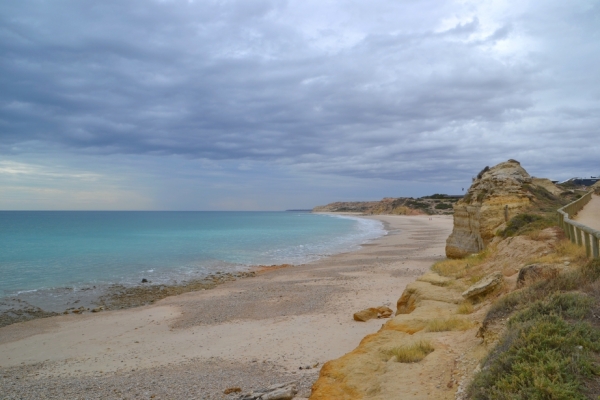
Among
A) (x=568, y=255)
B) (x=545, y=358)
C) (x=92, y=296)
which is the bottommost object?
(x=92, y=296)

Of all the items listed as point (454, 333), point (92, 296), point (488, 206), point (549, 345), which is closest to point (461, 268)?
point (488, 206)

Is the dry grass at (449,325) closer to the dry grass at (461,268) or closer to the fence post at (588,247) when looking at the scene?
the fence post at (588,247)

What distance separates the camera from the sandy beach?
8227 millimetres

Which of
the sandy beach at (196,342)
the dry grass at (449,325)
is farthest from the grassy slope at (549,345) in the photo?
the sandy beach at (196,342)

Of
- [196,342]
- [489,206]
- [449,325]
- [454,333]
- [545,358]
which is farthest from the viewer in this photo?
[489,206]

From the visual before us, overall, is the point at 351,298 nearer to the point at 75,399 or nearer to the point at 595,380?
the point at 75,399

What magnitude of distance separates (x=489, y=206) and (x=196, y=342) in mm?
14153

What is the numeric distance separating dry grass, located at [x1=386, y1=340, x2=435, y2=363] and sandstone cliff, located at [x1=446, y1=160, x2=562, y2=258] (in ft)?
43.1

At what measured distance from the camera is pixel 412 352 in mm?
5695

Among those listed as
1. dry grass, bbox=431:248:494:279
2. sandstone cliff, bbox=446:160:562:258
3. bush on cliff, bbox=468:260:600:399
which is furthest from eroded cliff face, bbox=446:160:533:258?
bush on cliff, bbox=468:260:600:399

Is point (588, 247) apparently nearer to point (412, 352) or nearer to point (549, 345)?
point (549, 345)

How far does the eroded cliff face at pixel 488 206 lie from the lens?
17891 millimetres

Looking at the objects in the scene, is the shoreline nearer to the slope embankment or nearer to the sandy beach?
the sandy beach

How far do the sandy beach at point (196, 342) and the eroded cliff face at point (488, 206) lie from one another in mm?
3910
